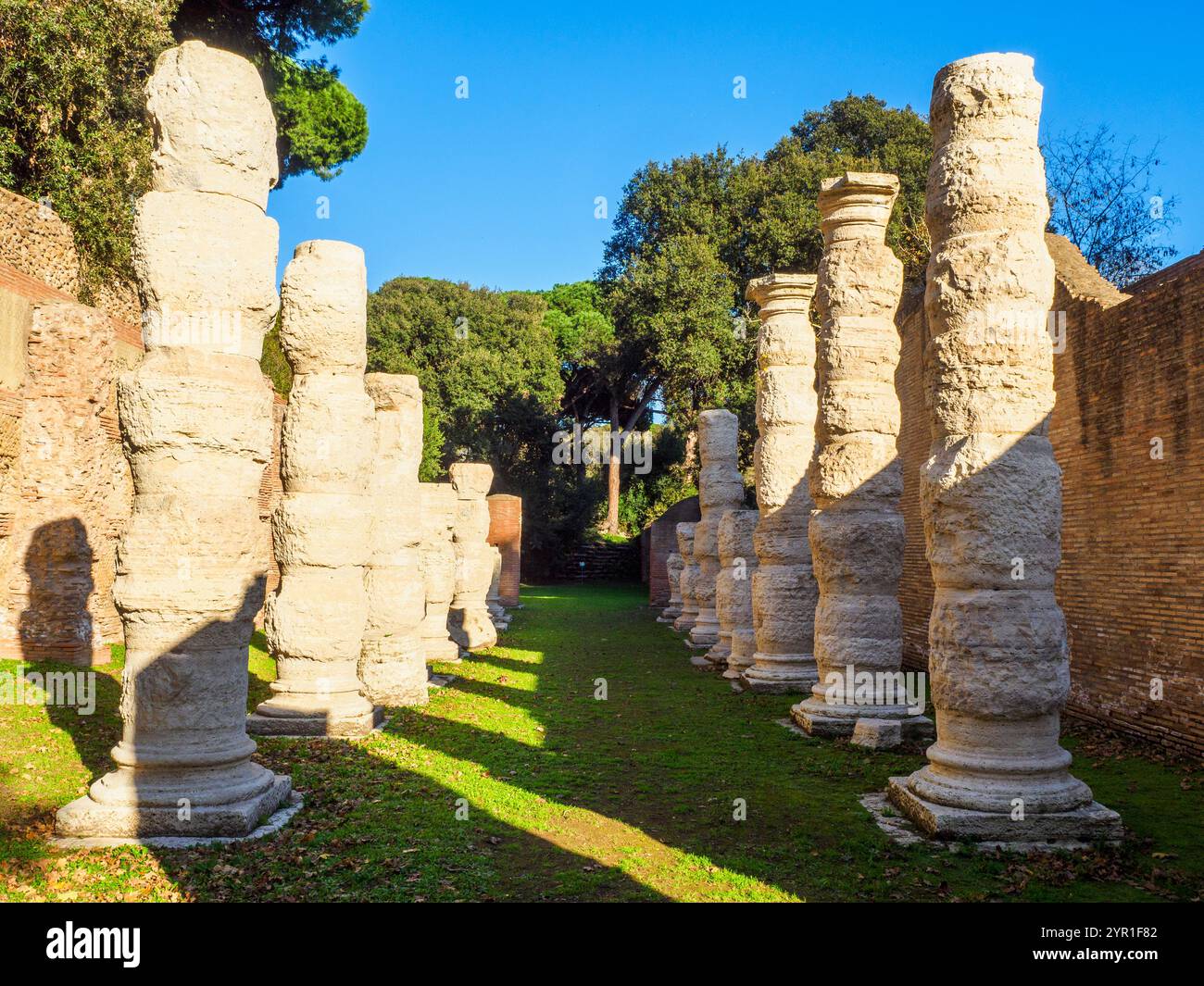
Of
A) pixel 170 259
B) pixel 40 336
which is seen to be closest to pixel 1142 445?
pixel 170 259

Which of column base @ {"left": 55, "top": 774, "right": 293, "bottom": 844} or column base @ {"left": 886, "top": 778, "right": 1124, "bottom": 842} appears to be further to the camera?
column base @ {"left": 886, "top": 778, "right": 1124, "bottom": 842}

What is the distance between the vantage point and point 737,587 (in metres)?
14.1

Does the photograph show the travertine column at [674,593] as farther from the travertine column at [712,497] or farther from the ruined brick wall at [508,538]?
the ruined brick wall at [508,538]

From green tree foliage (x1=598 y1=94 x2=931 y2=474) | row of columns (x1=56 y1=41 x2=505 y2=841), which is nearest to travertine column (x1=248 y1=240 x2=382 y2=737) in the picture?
row of columns (x1=56 y1=41 x2=505 y2=841)

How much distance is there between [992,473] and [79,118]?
16401 mm

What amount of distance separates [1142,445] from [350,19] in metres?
23.8

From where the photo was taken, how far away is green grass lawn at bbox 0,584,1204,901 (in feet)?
16.1

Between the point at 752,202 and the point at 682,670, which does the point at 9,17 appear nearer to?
the point at 682,670

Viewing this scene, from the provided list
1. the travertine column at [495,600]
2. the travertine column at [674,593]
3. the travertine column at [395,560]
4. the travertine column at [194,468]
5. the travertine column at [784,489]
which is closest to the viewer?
the travertine column at [194,468]

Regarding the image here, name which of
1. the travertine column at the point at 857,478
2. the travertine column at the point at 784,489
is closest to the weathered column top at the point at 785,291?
the travertine column at the point at 784,489

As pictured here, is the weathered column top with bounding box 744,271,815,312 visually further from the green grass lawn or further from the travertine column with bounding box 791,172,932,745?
the green grass lawn

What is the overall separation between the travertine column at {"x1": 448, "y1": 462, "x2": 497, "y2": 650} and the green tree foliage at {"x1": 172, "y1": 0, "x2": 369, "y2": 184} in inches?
486

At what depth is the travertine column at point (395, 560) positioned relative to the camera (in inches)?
412

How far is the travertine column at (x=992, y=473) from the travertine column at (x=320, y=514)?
4.99 meters
